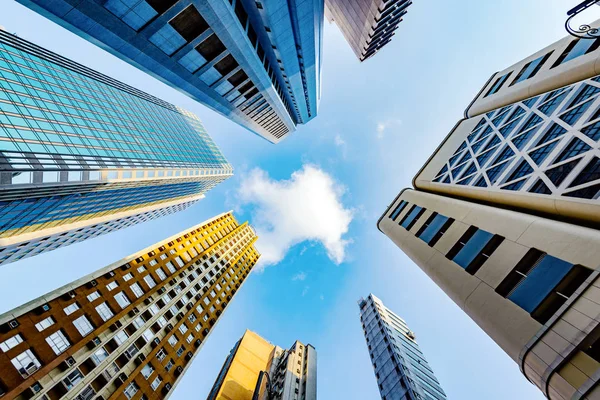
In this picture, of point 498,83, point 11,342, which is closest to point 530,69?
point 498,83

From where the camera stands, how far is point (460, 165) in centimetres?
3519

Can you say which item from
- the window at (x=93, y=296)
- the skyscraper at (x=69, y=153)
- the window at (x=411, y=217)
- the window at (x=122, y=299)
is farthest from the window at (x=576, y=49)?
the skyscraper at (x=69, y=153)

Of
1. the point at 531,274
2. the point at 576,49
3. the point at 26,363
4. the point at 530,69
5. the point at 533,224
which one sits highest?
the point at 26,363

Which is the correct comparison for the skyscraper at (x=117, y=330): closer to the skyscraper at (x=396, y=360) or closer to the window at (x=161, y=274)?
the window at (x=161, y=274)

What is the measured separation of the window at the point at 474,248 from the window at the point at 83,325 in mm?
38220

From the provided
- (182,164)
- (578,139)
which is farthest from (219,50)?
(182,164)

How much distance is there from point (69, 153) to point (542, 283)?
199 ft

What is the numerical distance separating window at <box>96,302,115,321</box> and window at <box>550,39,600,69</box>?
57.0 metres

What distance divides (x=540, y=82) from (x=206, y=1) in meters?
34.2

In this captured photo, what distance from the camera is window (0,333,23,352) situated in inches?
965

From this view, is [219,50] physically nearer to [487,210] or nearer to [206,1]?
[206,1]

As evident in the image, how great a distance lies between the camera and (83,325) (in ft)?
105

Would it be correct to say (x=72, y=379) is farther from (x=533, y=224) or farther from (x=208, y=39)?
(x=533, y=224)

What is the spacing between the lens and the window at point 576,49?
26812 millimetres
